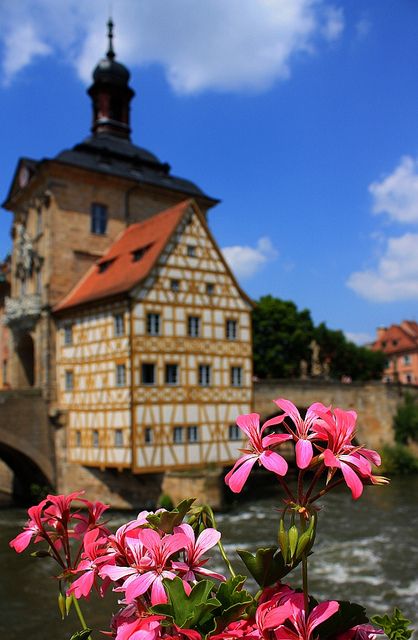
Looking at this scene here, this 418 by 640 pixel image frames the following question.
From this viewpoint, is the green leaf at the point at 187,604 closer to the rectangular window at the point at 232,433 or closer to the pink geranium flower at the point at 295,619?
the pink geranium flower at the point at 295,619

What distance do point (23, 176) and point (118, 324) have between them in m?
10.3

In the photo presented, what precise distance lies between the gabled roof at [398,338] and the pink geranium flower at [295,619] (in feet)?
193

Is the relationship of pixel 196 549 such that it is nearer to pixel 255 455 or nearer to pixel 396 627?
pixel 255 455

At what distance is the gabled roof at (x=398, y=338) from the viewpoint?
190ft

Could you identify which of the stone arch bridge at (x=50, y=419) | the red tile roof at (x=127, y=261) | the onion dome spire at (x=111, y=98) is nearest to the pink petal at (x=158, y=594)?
the red tile roof at (x=127, y=261)

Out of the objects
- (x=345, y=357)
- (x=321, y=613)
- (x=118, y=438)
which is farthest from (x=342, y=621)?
→ (x=345, y=357)

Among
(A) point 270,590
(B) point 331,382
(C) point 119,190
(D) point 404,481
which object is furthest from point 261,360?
(A) point 270,590

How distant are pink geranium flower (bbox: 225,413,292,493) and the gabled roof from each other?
192 feet

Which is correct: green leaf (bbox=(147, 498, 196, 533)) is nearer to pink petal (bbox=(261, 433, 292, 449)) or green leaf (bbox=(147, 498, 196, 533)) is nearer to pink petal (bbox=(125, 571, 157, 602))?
pink petal (bbox=(125, 571, 157, 602))

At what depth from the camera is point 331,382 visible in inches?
1246

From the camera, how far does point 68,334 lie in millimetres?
24000

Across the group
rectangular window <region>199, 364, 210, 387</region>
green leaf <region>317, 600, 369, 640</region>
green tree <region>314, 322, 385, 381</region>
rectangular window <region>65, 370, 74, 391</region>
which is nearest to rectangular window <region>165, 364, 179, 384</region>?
rectangular window <region>199, 364, 210, 387</region>

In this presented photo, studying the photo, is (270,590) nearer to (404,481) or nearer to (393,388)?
(404,481)

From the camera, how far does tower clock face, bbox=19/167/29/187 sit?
26.8 meters
